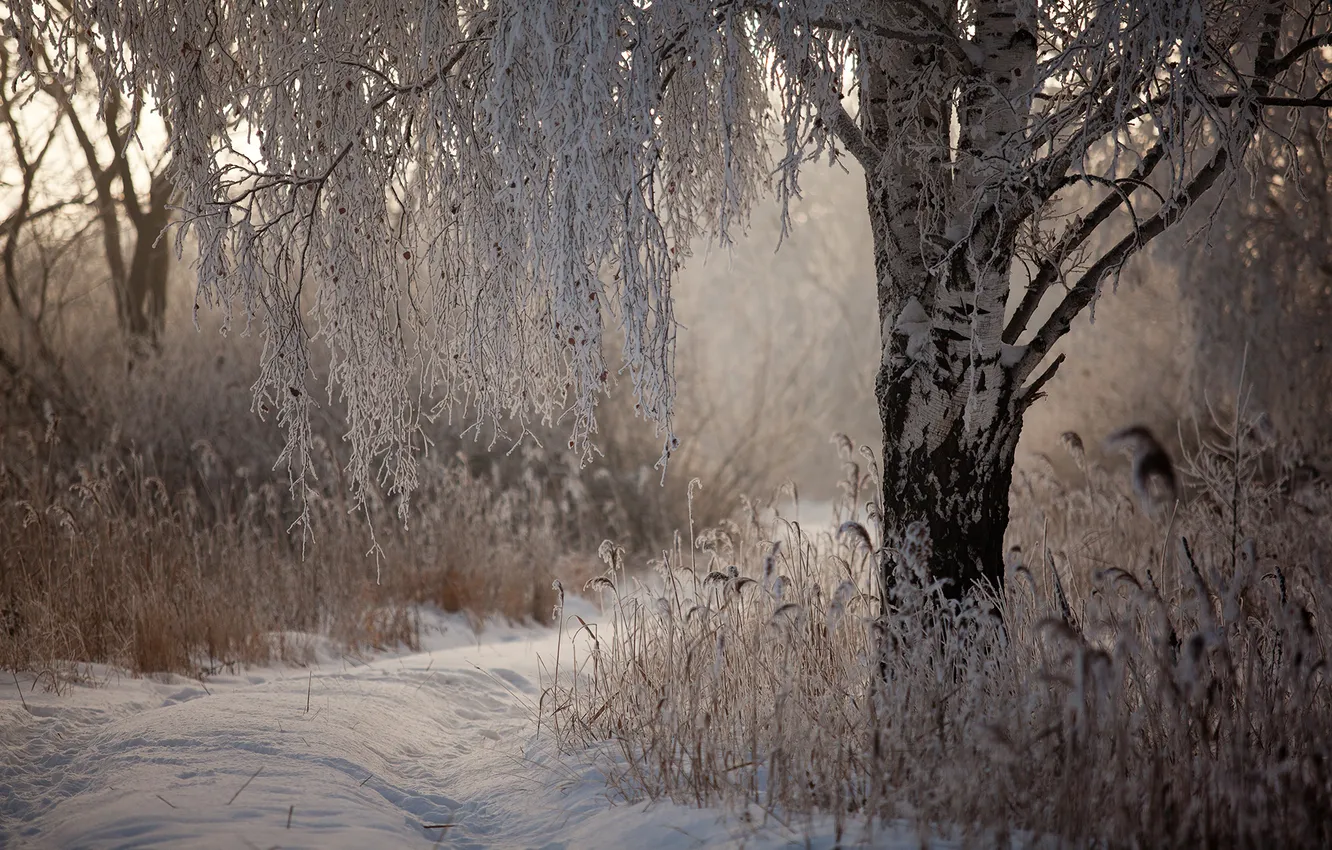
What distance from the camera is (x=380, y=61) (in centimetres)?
431

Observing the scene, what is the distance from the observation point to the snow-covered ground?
292 centimetres

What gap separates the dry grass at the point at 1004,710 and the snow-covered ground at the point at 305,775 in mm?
204

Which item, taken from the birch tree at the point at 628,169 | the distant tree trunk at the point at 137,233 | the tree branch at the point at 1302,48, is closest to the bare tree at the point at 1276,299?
the birch tree at the point at 628,169

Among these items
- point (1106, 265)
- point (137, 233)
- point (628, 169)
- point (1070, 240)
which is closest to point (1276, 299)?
point (1070, 240)

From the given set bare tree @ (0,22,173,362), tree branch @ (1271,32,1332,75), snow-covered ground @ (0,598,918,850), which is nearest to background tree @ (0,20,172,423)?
bare tree @ (0,22,173,362)

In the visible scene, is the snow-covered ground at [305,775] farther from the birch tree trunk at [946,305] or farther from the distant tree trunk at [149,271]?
the distant tree trunk at [149,271]

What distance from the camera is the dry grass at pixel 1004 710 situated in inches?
96.0

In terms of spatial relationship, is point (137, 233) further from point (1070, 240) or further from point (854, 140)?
point (1070, 240)

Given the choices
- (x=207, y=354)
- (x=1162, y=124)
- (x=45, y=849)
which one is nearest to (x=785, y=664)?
(x=1162, y=124)

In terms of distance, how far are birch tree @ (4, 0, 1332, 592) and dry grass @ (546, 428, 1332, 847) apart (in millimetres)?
633

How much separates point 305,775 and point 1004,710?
2.37m

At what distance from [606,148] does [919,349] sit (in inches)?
66.9

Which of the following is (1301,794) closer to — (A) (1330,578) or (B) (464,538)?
(A) (1330,578)

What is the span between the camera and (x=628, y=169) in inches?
117
